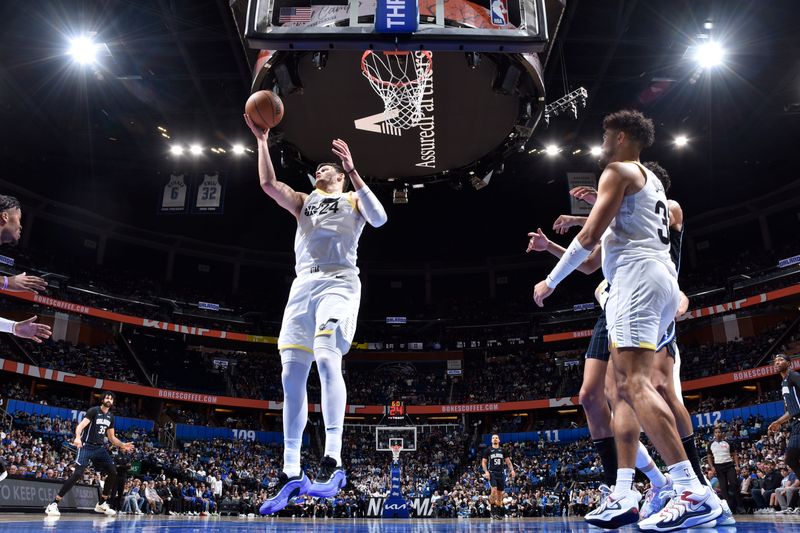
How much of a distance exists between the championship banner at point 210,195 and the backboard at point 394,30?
53.5 feet

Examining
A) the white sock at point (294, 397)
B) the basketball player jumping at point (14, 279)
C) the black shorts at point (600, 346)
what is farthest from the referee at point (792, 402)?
the basketball player jumping at point (14, 279)

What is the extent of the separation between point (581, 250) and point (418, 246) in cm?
3089

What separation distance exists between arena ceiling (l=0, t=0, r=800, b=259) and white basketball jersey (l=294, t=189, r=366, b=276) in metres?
7.16

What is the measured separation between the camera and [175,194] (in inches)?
862

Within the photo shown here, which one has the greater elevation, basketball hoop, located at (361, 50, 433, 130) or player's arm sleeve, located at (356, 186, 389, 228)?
basketball hoop, located at (361, 50, 433, 130)

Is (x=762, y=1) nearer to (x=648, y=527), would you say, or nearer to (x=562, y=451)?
(x=648, y=527)

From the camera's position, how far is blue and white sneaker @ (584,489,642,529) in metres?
3.17

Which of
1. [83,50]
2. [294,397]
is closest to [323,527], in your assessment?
[294,397]

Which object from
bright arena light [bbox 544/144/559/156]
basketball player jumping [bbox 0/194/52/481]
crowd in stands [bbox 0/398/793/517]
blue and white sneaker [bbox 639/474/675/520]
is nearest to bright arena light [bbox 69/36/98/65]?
crowd in stands [bbox 0/398/793/517]

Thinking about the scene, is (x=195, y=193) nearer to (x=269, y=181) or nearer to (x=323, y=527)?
(x=269, y=181)

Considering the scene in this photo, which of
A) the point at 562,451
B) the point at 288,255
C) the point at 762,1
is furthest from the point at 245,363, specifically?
the point at 762,1

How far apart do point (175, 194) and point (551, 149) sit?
13528mm

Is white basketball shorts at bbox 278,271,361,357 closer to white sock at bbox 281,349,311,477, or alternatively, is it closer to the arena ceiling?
white sock at bbox 281,349,311,477

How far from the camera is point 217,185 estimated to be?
21141 millimetres
